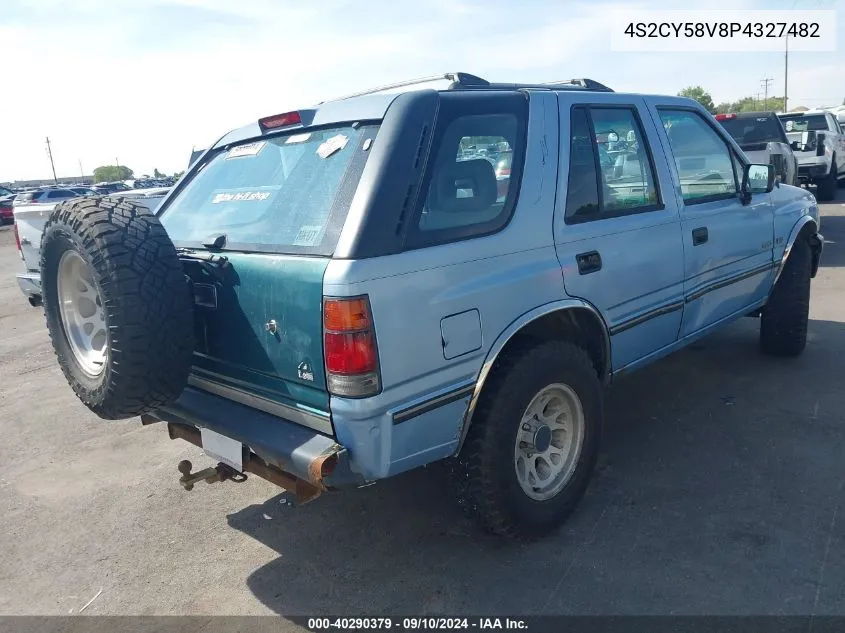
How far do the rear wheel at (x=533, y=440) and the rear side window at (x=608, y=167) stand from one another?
0.71 m

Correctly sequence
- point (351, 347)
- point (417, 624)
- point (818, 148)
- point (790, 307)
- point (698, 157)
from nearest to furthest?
point (351, 347) < point (417, 624) < point (698, 157) < point (790, 307) < point (818, 148)

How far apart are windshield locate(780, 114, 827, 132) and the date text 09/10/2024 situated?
52.1 ft

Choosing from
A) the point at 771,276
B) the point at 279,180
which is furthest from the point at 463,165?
the point at 771,276

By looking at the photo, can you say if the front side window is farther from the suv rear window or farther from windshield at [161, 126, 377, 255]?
the suv rear window

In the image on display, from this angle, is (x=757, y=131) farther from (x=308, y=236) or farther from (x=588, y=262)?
(x=308, y=236)

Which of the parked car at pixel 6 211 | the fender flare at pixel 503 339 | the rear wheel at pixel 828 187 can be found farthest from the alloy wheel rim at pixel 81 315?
the parked car at pixel 6 211

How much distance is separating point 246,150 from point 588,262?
174 centimetres

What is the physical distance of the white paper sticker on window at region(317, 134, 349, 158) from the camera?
279 centimetres

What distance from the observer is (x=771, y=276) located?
15.6 feet

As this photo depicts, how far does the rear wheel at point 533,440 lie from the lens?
2783 mm

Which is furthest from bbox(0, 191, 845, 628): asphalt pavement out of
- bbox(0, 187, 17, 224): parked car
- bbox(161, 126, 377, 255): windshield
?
bbox(0, 187, 17, 224): parked car

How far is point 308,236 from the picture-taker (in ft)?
8.49

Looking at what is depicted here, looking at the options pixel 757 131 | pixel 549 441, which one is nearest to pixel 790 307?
pixel 549 441

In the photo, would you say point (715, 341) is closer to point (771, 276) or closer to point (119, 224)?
point (771, 276)
